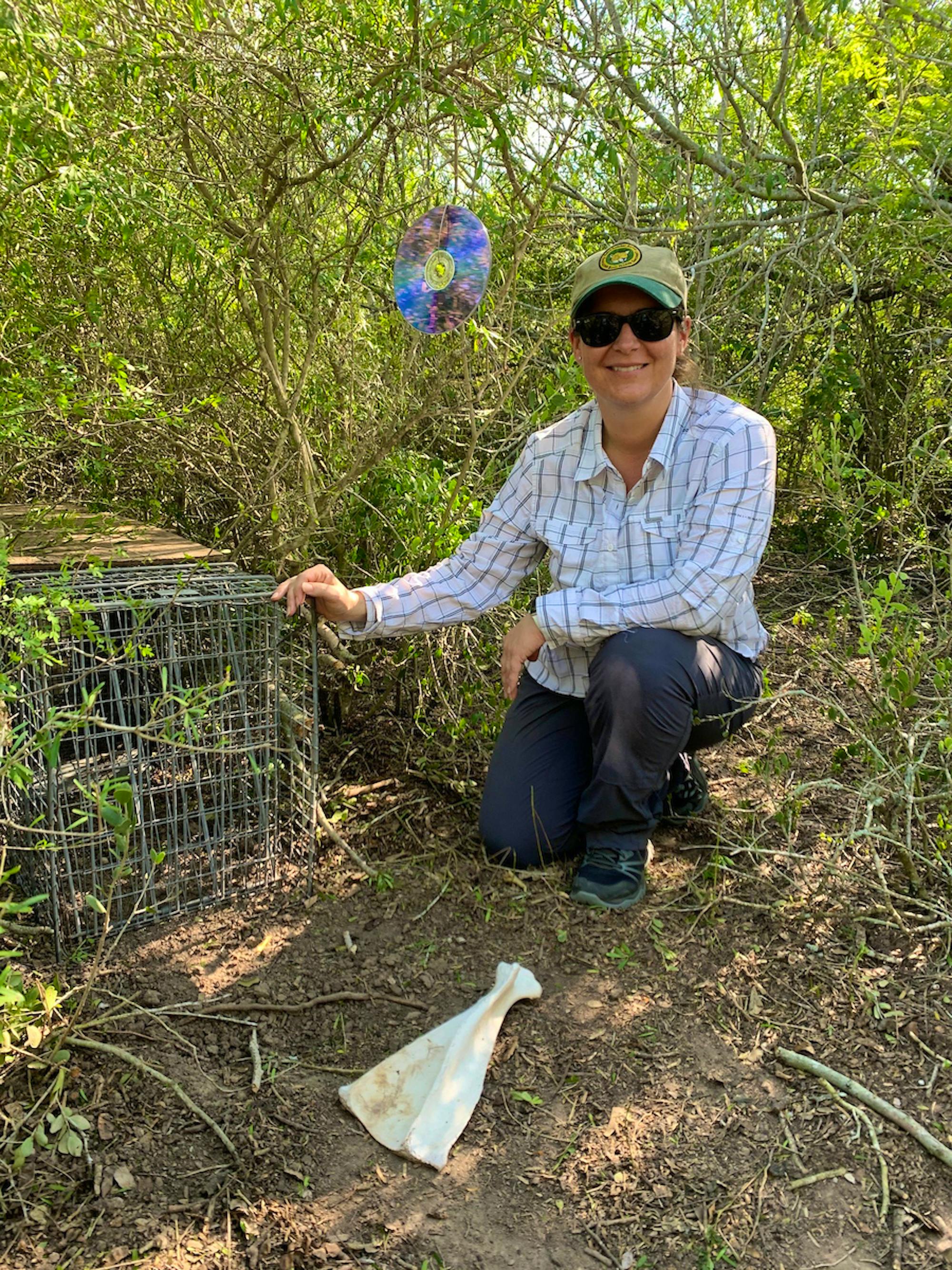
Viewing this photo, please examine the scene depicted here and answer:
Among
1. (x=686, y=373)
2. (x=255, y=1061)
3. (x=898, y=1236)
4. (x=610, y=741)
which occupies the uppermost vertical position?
(x=686, y=373)

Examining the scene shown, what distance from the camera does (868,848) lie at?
92.8 inches

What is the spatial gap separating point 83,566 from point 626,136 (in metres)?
1.98

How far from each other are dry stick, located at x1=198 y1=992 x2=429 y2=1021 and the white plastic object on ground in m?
0.12

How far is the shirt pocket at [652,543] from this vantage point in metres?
2.43

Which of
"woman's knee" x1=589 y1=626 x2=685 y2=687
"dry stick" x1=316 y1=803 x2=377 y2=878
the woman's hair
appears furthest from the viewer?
the woman's hair

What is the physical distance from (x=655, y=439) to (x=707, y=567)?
1.26ft

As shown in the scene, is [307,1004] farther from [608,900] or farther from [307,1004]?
[608,900]

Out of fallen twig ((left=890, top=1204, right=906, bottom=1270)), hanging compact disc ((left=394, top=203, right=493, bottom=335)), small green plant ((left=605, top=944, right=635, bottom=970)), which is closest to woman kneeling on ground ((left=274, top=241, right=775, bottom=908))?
A: small green plant ((left=605, top=944, right=635, bottom=970))

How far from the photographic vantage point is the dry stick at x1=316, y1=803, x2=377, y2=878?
8.19 ft

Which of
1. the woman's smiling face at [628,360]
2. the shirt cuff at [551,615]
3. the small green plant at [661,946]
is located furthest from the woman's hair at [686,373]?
the small green plant at [661,946]

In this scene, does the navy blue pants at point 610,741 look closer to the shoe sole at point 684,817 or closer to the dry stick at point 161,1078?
the shoe sole at point 684,817

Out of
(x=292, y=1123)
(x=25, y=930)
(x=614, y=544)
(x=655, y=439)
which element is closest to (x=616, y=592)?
(x=614, y=544)

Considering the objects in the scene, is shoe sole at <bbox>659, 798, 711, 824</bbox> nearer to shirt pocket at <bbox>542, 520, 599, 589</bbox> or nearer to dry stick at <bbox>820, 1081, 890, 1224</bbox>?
shirt pocket at <bbox>542, 520, 599, 589</bbox>

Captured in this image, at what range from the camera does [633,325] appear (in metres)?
2.32
